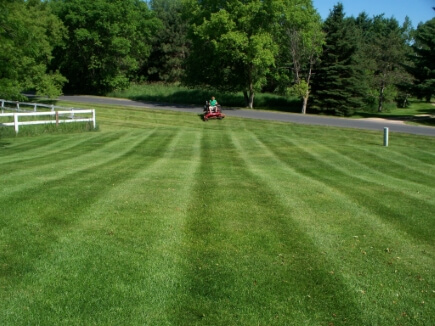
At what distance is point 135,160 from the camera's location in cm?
1449

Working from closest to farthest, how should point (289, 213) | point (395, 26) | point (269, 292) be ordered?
point (269, 292) < point (289, 213) < point (395, 26)

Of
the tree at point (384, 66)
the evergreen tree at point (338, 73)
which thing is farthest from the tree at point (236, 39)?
the tree at point (384, 66)

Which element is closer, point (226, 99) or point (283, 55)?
point (283, 55)

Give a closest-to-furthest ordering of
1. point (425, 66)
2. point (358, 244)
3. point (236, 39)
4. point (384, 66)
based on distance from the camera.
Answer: point (358, 244), point (425, 66), point (236, 39), point (384, 66)

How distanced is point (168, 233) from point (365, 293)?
280cm

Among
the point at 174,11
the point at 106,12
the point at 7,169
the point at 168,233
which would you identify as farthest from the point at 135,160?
the point at 174,11

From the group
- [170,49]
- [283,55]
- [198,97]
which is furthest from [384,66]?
[170,49]

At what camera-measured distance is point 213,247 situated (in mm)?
5945

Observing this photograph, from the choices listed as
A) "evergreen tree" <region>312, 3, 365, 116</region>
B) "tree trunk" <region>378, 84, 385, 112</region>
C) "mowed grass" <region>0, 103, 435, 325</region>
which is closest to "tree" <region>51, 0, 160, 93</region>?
"evergreen tree" <region>312, 3, 365, 116</region>

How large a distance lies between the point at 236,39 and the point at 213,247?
3415cm

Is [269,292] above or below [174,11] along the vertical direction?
below

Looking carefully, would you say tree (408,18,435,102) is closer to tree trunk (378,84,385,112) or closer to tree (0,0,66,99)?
tree trunk (378,84,385,112)

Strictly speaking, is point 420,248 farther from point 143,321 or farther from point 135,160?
point 135,160

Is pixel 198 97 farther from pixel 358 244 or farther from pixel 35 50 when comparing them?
pixel 358 244
